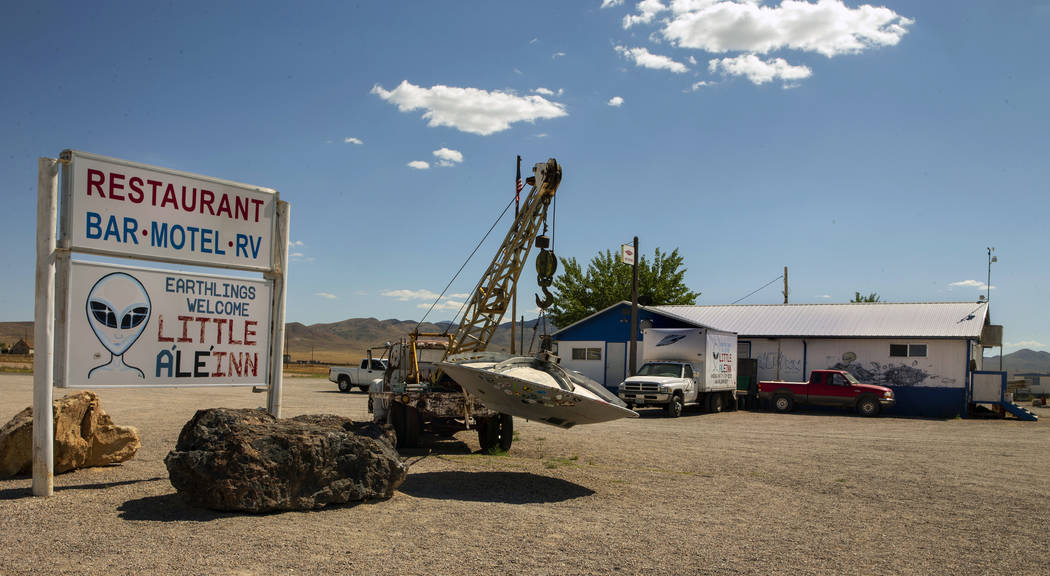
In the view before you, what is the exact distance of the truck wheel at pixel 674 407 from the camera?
2350 cm

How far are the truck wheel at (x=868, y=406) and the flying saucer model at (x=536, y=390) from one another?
1978cm

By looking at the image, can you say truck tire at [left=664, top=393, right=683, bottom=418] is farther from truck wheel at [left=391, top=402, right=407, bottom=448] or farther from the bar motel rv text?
the bar motel rv text

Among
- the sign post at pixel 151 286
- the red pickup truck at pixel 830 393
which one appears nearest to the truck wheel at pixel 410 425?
the sign post at pixel 151 286

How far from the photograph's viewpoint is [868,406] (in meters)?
26.8

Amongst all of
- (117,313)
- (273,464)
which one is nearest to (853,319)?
(273,464)

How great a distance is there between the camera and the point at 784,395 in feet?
93.7

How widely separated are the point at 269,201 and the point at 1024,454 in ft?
48.8

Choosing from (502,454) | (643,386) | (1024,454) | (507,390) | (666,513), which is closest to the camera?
(666,513)

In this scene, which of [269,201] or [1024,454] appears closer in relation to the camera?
[269,201]

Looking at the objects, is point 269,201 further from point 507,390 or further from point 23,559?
point 23,559

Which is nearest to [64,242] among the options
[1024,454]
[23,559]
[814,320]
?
[23,559]

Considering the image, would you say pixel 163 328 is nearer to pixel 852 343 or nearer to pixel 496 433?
pixel 496 433

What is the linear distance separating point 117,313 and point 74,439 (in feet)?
6.06

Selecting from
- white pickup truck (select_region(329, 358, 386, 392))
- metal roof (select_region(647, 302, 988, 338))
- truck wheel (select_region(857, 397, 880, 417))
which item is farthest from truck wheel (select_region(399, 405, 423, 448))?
white pickup truck (select_region(329, 358, 386, 392))
